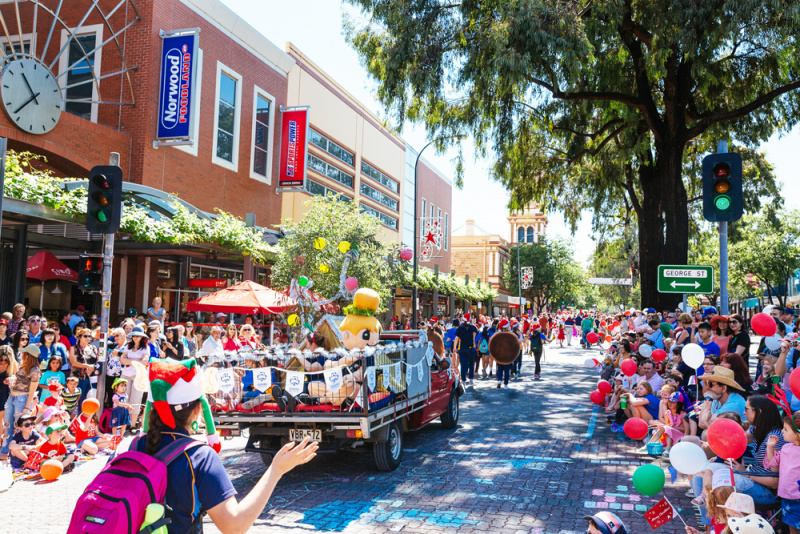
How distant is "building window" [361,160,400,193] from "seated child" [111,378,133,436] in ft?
91.3

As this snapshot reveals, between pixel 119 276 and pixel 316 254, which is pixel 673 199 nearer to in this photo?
pixel 316 254

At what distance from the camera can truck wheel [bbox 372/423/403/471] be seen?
25.1 ft

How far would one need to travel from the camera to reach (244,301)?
52.3 ft

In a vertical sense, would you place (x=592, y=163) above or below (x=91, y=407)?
above

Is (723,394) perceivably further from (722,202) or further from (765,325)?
(722,202)

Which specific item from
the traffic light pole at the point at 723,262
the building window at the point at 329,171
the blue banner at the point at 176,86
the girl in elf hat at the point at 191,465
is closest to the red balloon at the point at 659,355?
the traffic light pole at the point at 723,262

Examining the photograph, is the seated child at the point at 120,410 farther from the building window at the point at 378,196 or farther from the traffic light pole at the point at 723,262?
the building window at the point at 378,196

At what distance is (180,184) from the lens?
20.7m

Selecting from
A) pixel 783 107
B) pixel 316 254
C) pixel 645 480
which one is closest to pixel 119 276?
pixel 316 254

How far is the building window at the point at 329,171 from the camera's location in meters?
30.1

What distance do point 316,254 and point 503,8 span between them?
943cm

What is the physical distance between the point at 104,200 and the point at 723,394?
8515 mm

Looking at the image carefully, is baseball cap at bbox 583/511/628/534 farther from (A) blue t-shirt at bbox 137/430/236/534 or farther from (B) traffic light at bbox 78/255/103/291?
(B) traffic light at bbox 78/255/103/291

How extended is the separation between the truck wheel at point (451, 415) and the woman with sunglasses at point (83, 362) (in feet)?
19.4
